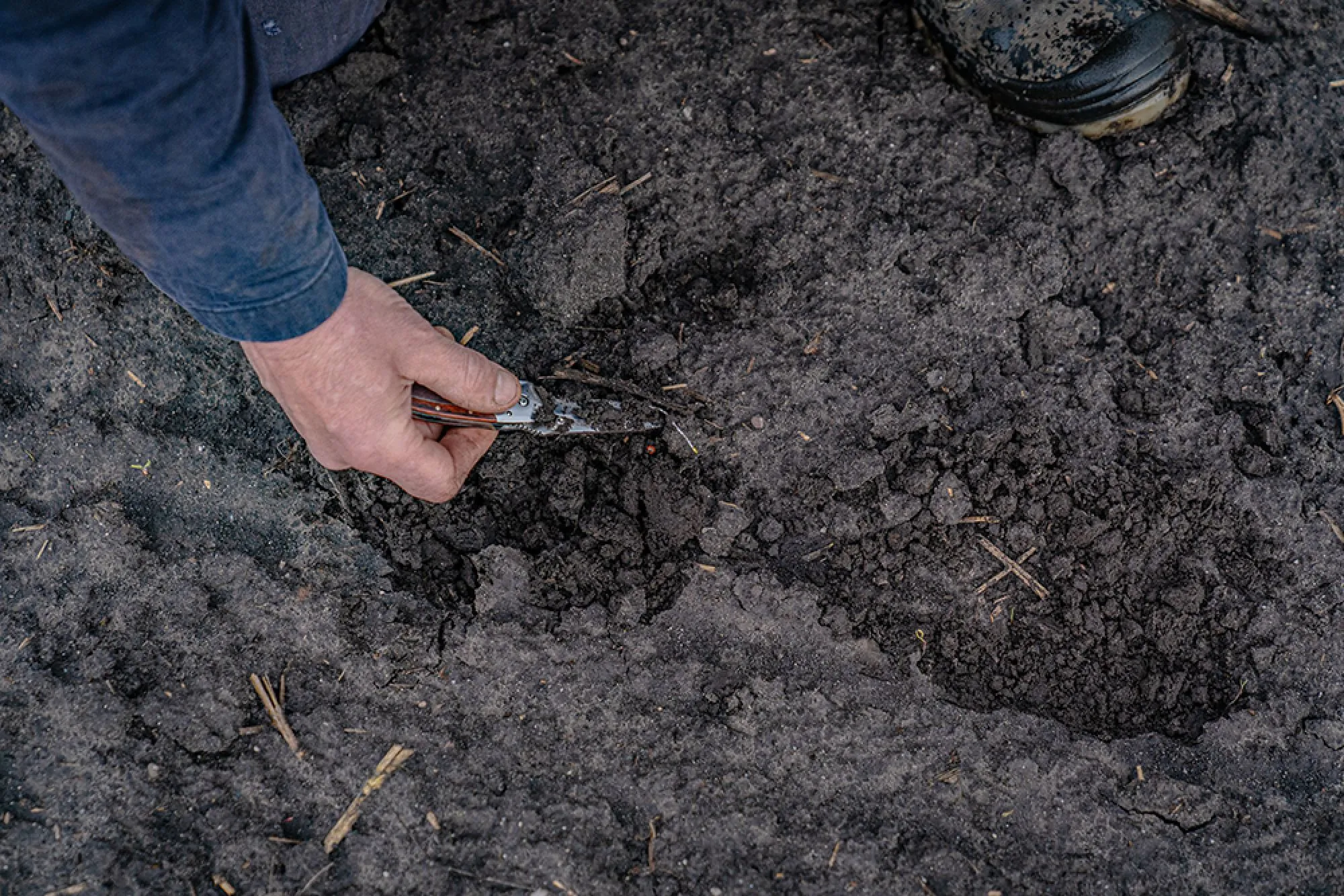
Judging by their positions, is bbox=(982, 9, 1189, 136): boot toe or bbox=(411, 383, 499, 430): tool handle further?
bbox=(982, 9, 1189, 136): boot toe

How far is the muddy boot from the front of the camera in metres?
2.40

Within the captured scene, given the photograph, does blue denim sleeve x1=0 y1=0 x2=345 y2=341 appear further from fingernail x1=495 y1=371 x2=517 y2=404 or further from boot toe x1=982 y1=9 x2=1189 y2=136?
boot toe x1=982 y1=9 x2=1189 y2=136

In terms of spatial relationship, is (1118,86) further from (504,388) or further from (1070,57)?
(504,388)

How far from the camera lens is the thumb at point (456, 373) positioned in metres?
2.05

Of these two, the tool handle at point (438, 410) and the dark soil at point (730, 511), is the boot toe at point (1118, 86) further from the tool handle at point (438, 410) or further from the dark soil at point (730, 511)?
the tool handle at point (438, 410)

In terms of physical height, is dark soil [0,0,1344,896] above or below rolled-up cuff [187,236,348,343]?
below

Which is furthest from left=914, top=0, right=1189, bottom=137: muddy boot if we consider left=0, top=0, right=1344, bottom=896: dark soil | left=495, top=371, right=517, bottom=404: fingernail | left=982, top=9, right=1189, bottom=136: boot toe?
left=495, top=371, right=517, bottom=404: fingernail

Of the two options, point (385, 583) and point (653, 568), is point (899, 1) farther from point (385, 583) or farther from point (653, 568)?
point (385, 583)

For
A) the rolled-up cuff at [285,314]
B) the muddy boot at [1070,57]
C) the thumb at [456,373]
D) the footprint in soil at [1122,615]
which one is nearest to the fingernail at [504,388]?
the thumb at [456,373]

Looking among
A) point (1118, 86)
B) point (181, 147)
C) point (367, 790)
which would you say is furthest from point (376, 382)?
point (1118, 86)

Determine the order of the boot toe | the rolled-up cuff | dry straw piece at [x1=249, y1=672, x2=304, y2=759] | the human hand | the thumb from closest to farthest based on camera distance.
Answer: the rolled-up cuff
the human hand
the thumb
dry straw piece at [x1=249, y1=672, x2=304, y2=759]
the boot toe

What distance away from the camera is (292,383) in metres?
1.96

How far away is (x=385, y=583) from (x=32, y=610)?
0.81m

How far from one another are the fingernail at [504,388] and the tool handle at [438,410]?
0.19 ft
